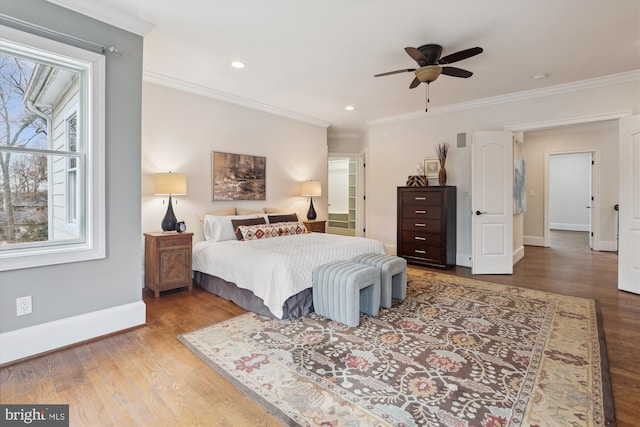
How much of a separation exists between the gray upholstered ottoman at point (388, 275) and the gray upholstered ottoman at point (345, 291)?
0.60ft

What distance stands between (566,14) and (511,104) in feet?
7.69

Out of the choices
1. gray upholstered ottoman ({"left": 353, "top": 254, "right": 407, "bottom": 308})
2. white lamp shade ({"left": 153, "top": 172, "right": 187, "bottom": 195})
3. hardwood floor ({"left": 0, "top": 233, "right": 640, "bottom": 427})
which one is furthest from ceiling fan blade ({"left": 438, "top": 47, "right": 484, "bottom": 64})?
white lamp shade ({"left": 153, "top": 172, "right": 187, "bottom": 195})

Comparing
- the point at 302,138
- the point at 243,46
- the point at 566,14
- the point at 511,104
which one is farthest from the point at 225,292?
the point at 511,104

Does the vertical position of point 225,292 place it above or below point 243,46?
below

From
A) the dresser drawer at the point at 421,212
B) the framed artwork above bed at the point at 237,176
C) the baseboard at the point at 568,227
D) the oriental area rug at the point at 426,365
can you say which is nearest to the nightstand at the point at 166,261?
the framed artwork above bed at the point at 237,176

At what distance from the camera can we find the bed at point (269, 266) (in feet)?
9.61

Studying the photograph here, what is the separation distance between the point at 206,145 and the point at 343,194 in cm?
475

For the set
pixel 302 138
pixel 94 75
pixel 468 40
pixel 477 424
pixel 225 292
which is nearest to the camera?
pixel 477 424

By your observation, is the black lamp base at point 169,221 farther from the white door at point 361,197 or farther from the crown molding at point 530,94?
the white door at point 361,197

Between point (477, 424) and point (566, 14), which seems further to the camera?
point (566, 14)

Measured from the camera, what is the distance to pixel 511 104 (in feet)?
15.8

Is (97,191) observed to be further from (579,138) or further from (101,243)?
(579,138)

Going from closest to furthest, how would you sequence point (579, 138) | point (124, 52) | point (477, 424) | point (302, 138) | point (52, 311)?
1. point (477, 424)
2. point (52, 311)
3. point (124, 52)
4. point (302, 138)
5. point (579, 138)

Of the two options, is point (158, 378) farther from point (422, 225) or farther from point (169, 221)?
point (422, 225)
